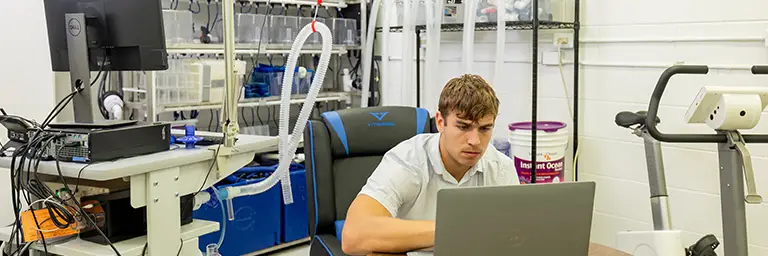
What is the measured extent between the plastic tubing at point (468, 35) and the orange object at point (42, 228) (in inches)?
85.1

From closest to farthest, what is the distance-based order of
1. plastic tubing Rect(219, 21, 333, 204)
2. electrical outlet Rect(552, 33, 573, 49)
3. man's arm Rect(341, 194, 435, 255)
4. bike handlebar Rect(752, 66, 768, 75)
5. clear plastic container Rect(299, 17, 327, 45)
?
1. man's arm Rect(341, 194, 435, 255)
2. bike handlebar Rect(752, 66, 768, 75)
3. plastic tubing Rect(219, 21, 333, 204)
4. electrical outlet Rect(552, 33, 573, 49)
5. clear plastic container Rect(299, 17, 327, 45)

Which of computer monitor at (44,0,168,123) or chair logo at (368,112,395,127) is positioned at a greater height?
computer monitor at (44,0,168,123)

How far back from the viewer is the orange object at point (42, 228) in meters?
2.23

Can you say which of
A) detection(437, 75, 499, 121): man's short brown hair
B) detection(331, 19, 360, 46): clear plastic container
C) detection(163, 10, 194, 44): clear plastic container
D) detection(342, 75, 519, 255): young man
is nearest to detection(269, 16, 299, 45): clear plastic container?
detection(331, 19, 360, 46): clear plastic container

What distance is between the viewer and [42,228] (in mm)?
2234

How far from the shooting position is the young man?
68.5 inches

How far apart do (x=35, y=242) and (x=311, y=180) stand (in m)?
0.92

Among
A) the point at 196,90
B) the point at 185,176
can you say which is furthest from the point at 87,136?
the point at 196,90

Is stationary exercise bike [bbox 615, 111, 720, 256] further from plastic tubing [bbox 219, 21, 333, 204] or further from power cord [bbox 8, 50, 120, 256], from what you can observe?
power cord [bbox 8, 50, 120, 256]

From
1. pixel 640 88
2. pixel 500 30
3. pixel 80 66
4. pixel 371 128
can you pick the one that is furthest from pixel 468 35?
pixel 80 66

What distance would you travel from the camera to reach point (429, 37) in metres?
3.92

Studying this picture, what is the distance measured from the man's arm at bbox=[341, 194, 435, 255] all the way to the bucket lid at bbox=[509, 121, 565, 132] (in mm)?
1868

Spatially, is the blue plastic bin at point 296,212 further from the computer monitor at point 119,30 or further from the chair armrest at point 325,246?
the chair armrest at point 325,246

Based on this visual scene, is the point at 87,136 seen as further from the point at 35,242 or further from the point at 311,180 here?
the point at 311,180
